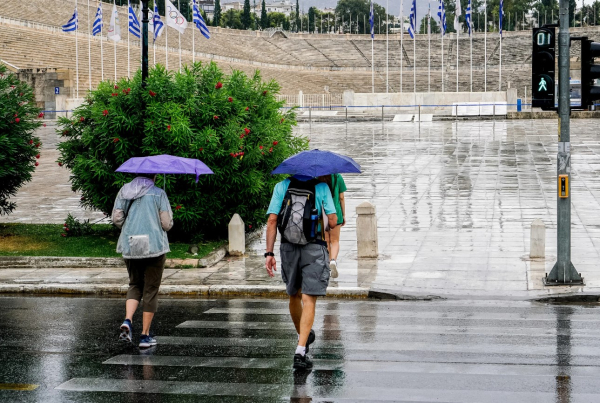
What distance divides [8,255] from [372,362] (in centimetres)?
892

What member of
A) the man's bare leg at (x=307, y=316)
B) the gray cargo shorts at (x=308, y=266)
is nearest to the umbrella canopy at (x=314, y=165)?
the gray cargo shorts at (x=308, y=266)

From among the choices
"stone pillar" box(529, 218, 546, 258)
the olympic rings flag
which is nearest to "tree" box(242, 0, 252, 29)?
the olympic rings flag

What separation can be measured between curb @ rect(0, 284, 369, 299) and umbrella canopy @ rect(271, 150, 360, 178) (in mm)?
3978

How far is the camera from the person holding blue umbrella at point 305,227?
8.28 m

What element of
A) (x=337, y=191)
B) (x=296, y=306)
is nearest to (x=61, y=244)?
(x=337, y=191)

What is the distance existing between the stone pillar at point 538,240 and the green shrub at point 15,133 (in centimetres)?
923

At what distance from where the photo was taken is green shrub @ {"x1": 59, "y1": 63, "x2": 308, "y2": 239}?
50.5 ft

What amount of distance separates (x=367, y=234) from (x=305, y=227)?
6.86 m

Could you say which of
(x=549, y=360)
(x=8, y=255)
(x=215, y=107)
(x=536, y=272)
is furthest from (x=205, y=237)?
(x=549, y=360)

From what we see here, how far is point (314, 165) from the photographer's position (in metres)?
8.45

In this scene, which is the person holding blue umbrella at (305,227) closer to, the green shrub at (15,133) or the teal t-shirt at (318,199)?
the teal t-shirt at (318,199)

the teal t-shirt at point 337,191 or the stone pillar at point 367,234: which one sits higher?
the teal t-shirt at point 337,191

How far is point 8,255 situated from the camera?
15.2 meters

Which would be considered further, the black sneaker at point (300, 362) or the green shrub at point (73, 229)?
the green shrub at point (73, 229)
